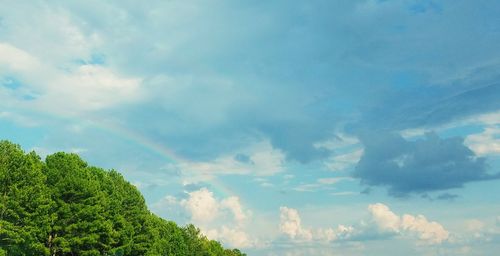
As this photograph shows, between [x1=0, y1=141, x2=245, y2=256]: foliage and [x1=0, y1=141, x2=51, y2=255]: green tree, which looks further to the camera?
[x1=0, y1=141, x2=245, y2=256]: foliage

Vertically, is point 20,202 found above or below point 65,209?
below

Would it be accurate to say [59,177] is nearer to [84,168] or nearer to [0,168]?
[84,168]

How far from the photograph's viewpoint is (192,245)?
135000 mm

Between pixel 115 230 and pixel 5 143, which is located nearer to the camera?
pixel 5 143

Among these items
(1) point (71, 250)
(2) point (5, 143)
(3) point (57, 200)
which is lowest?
(1) point (71, 250)

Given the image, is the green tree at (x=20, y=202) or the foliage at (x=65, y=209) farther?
the foliage at (x=65, y=209)

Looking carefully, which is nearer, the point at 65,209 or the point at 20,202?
the point at 20,202

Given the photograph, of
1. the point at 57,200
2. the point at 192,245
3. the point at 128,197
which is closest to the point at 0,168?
the point at 57,200

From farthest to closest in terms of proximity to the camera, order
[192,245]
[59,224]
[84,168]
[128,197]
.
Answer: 1. [192,245]
2. [128,197]
3. [84,168]
4. [59,224]

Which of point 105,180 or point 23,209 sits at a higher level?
point 105,180

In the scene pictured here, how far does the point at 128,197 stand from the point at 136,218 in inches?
135

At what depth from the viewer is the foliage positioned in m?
65.6

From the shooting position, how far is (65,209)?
72.8 m

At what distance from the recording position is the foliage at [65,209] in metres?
65.6
